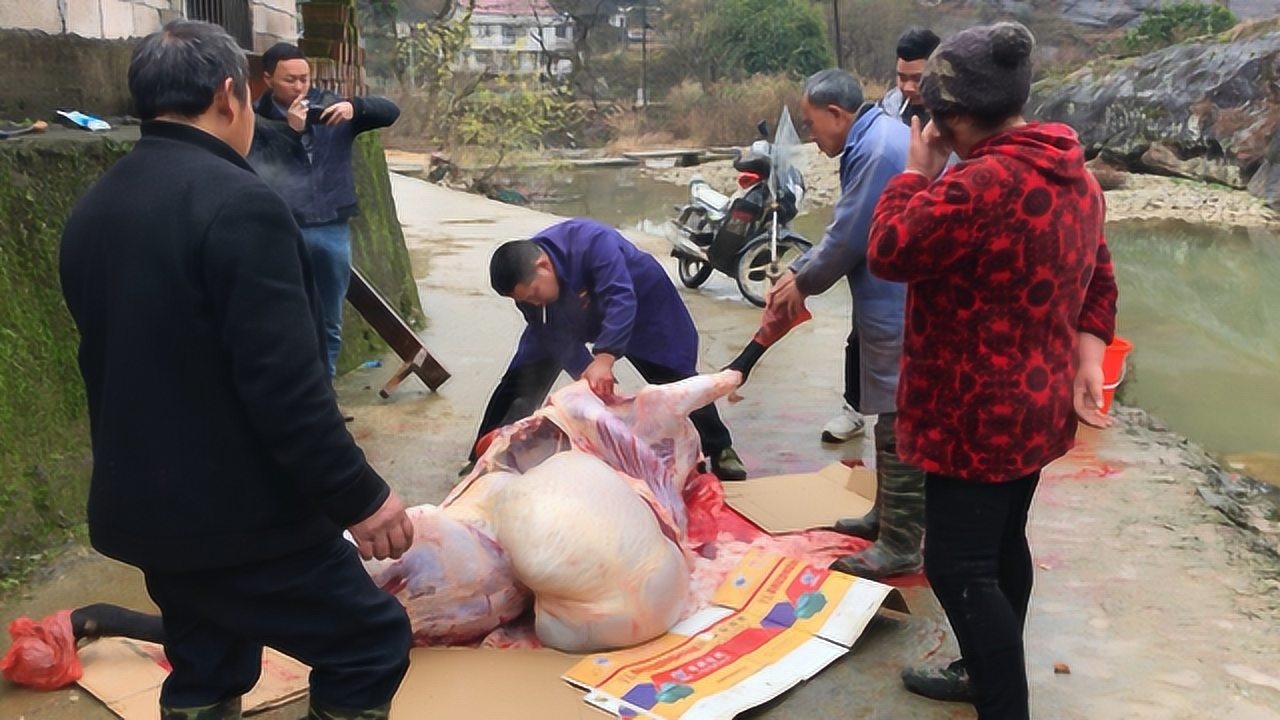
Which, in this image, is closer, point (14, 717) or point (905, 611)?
point (14, 717)

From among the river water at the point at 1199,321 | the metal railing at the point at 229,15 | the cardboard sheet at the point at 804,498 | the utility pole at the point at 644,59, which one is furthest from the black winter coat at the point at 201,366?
the utility pole at the point at 644,59

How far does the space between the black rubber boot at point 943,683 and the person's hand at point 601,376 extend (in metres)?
1.33

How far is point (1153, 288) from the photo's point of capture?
39.0ft

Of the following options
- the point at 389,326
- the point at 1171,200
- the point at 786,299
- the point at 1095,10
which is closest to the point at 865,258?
the point at 786,299

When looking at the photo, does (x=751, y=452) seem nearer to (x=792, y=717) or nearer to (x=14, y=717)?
(x=792, y=717)

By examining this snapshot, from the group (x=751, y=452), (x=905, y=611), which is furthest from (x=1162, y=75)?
(x=905, y=611)

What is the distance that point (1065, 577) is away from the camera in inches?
136

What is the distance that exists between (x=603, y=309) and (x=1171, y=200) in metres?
19.0

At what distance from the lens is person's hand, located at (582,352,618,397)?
3.55 meters

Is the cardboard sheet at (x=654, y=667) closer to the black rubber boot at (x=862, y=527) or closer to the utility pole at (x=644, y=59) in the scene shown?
the black rubber boot at (x=862, y=527)

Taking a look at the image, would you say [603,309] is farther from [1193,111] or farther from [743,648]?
[1193,111]

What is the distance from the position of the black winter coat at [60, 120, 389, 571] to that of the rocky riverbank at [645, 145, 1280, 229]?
53.9ft

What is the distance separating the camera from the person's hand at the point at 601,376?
3.55 metres

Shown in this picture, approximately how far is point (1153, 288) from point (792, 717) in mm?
10734
